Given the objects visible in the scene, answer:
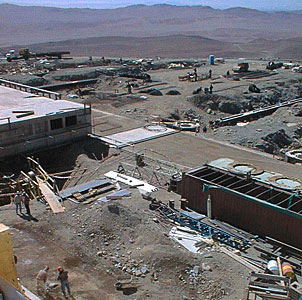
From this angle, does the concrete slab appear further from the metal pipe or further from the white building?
the metal pipe

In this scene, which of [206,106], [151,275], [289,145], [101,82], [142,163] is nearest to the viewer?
[151,275]

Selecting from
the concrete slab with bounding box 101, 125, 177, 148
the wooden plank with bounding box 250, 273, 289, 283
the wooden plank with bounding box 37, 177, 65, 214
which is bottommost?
the wooden plank with bounding box 37, 177, 65, 214

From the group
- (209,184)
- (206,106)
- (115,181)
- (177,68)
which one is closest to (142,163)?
(115,181)

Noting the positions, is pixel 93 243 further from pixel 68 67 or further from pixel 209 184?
pixel 68 67

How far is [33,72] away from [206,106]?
32.1 m

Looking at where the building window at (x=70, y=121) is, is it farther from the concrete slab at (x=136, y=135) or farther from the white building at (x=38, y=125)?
the concrete slab at (x=136, y=135)

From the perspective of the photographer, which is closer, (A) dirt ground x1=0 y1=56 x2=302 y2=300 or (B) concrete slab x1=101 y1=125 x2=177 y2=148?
(A) dirt ground x1=0 y1=56 x2=302 y2=300

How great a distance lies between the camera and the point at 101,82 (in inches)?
2272

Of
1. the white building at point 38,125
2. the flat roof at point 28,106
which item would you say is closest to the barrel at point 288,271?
the white building at point 38,125

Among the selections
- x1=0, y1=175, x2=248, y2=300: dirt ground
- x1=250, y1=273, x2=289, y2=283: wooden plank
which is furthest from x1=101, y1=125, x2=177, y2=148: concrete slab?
x1=250, y1=273, x2=289, y2=283: wooden plank

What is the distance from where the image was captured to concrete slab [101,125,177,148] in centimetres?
3019

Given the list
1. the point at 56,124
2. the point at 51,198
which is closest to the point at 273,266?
the point at 51,198

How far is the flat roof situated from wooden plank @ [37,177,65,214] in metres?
7.67

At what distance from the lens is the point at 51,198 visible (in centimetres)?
1984
